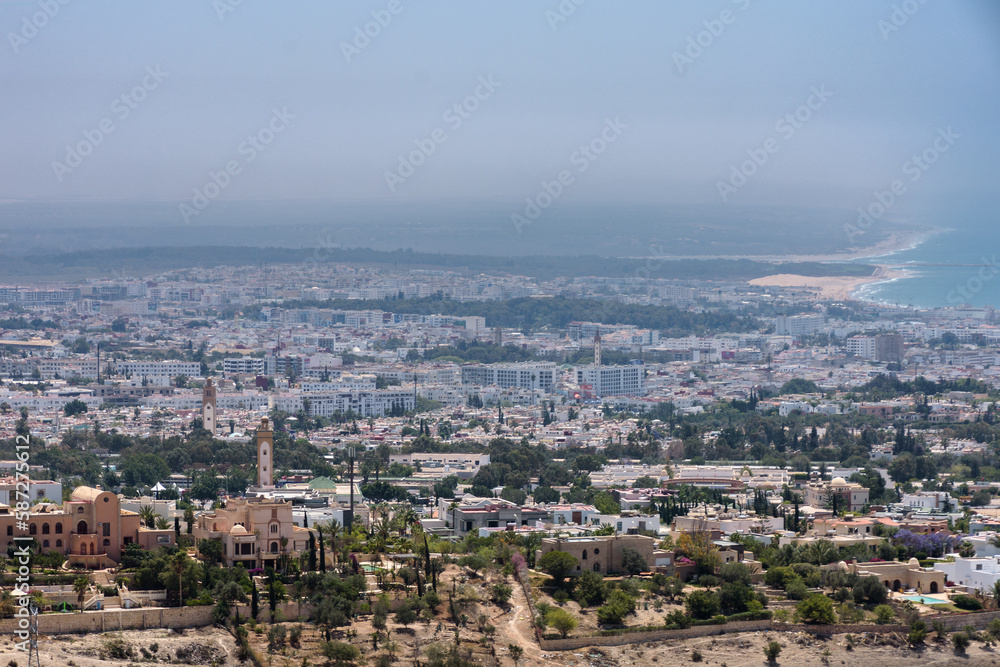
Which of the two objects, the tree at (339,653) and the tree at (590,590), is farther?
the tree at (590,590)

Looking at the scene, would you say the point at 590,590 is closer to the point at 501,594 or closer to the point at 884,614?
the point at 501,594

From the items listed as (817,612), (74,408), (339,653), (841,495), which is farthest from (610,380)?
(339,653)

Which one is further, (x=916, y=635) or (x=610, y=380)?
(x=610, y=380)

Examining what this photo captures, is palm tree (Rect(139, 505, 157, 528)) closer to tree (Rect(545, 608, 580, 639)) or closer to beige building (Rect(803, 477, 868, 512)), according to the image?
tree (Rect(545, 608, 580, 639))

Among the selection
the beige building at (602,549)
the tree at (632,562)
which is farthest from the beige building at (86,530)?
the tree at (632,562)

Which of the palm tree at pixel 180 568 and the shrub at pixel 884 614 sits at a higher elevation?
the palm tree at pixel 180 568

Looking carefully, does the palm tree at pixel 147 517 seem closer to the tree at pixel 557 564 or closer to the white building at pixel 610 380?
the tree at pixel 557 564

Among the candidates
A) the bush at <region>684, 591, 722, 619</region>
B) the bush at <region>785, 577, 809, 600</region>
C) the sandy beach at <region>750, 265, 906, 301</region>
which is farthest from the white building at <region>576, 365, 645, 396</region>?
the sandy beach at <region>750, 265, 906, 301</region>
